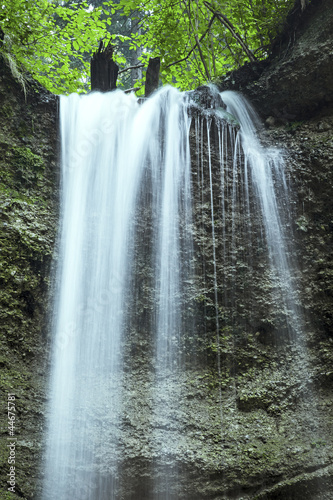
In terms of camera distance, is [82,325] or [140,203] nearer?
[82,325]

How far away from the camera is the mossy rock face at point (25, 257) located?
3422 millimetres

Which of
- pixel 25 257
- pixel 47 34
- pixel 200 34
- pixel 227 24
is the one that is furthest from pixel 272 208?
pixel 47 34

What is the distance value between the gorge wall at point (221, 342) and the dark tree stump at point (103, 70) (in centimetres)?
106

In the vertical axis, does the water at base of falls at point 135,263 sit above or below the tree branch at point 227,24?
below

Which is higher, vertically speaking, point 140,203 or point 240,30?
point 240,30

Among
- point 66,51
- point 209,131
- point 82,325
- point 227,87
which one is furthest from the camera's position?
point 66,51

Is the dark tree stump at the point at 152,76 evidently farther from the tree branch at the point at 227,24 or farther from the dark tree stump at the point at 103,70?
the tree branch at the point at 227,24

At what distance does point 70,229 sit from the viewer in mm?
4395

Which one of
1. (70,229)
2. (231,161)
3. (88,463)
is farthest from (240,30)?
(88,463)

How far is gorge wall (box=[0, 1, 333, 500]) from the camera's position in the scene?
3.43 metres

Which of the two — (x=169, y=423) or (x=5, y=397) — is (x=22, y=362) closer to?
(x=5, y=397)

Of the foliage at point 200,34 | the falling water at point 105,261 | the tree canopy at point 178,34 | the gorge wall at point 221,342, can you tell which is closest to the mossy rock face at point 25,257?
the gorge wall at point 221,342

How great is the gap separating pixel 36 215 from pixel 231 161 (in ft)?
7.94

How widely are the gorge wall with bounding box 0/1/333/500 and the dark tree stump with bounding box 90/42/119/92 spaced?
1.06 meters
